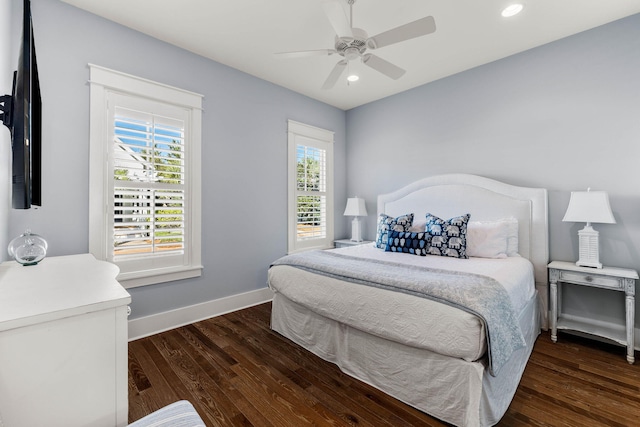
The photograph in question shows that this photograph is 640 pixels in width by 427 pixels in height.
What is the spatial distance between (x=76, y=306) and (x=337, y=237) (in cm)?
403

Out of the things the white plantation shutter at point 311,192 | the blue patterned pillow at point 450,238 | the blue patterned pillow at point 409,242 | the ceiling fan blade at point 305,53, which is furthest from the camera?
the white plantation shutter at point 311,192

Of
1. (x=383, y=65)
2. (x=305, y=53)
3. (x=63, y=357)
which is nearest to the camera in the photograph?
(x=63, y=357)

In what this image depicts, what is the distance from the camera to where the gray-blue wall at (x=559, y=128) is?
101 inches

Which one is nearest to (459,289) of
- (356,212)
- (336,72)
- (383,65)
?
(383,65)

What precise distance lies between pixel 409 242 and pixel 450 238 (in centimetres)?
40

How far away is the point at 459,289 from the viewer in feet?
5.56

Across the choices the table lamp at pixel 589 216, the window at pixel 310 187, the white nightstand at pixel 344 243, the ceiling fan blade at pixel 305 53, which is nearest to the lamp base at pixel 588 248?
the table lamp at pixel 589 216

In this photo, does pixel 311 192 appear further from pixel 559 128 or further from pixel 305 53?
pixel 559 128

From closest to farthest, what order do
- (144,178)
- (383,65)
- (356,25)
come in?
(383,65)
(356,25)
(144,178)

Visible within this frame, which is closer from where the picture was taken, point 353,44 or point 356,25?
point 353,44

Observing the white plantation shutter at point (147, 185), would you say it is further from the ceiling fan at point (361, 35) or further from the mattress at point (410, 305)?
the ceiling fan at point (361, 35)

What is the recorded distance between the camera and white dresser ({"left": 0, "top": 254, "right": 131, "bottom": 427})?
851 millimetres

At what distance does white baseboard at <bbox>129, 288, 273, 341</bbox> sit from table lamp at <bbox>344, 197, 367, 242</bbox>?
1613 millimetres

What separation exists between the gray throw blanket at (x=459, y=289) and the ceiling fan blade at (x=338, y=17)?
171cm
